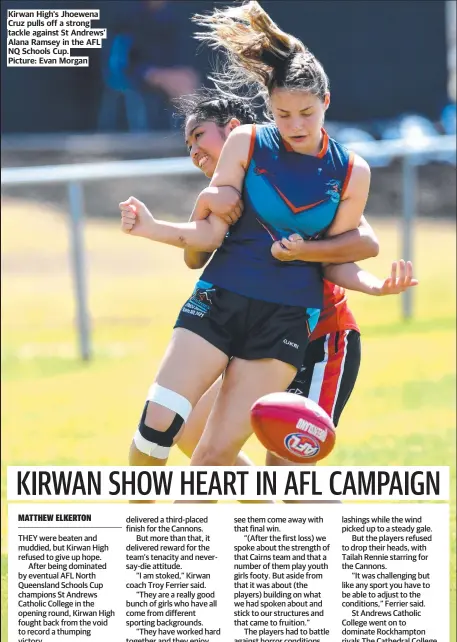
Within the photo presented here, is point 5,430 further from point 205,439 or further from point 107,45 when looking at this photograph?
point 107,45

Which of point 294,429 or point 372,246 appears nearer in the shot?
point 294,429

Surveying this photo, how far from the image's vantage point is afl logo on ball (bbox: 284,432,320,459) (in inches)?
153

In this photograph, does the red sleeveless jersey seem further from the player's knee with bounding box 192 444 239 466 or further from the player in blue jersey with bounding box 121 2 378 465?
the player's knee with bounding box 192 444 239 466

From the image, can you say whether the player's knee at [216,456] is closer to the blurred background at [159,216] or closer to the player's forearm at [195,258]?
the player's forearm at [195,258]

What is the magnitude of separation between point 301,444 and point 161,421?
498mm

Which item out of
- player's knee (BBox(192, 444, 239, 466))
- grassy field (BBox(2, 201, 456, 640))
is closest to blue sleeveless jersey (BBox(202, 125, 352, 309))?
player's knee (BBox(192, 444, 239, 466))

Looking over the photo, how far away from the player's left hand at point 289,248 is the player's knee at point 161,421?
→ 550 millimetres

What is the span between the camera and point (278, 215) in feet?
13.5

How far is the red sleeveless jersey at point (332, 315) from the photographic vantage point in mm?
4469

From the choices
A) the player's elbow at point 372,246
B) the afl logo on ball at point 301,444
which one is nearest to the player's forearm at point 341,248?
the player's elbow at point 372,246

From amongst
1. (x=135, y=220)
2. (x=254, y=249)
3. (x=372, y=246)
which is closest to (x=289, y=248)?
(x=254, y=249)

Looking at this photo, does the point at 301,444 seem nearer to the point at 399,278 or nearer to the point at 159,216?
the point at 399,278

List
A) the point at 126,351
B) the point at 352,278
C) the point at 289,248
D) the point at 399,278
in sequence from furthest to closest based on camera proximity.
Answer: the point at 126,351 < the point at 352,278 < the point at 289,248 < the point at 399,278

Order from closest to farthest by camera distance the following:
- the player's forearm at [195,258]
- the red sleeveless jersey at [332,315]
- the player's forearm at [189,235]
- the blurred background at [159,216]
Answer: the player's forearm at [189,235], the player's forearm at [195,258], the red sleeveless jersey at [332,315], the blurred background at [159,216]
